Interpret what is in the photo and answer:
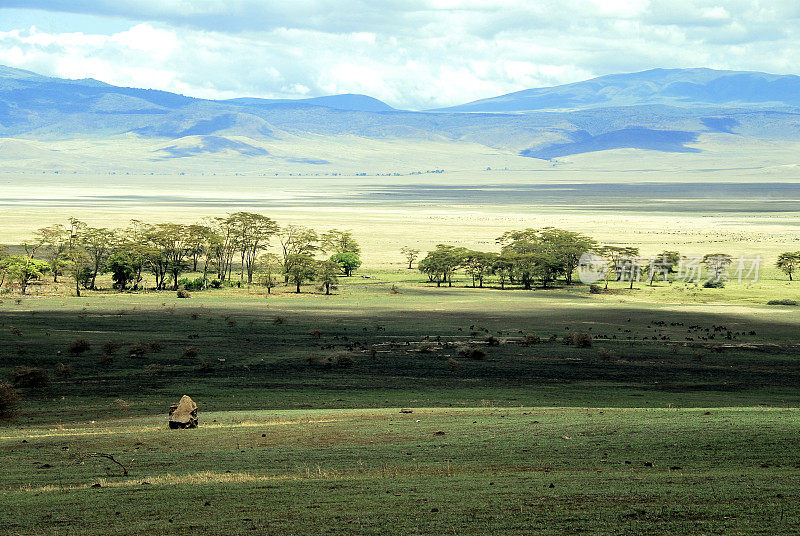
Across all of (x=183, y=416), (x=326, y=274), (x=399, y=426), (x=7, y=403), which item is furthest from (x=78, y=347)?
(x=326, y=274)

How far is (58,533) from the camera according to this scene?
13883mm

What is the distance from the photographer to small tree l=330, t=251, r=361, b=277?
103 meters

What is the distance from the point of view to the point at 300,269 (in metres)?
87.2

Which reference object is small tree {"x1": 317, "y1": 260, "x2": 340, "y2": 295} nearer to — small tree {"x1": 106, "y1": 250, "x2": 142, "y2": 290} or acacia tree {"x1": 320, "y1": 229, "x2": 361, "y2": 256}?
small tree {"x1": 106, "y1": 250, "x2": 142, "y2": 290}

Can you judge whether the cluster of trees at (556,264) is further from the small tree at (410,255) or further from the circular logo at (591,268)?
the small tree at (410,255)

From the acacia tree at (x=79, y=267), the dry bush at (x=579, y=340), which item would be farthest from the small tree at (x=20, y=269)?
the dry bush at (x=579, y=340)

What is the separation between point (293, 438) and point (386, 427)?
120 inches

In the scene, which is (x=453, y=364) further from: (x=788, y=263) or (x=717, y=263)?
(x=788, y=263)

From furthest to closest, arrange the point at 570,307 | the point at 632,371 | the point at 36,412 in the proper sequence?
the point at 570,307 → the point at 632,371 → the point at 36,412

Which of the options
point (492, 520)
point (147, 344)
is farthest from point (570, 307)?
point (492, 520)

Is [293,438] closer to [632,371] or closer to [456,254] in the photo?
[632,371]

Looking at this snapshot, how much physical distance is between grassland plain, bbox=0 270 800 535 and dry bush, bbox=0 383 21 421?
49 centimetres

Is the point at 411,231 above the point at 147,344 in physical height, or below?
above

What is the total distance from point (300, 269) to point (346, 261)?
16347 mm
